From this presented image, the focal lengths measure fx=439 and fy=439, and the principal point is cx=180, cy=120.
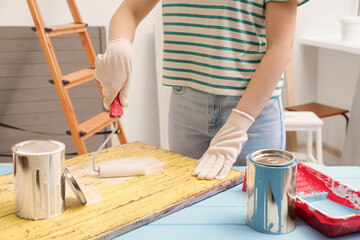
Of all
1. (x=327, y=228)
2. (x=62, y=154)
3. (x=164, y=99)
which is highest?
(x=62, y=154)

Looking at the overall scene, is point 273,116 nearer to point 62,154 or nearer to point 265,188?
point 265,188

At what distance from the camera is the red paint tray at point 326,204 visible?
2.65 feet

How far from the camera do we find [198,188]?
100cm

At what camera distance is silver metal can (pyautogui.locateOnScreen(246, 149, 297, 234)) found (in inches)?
31.6

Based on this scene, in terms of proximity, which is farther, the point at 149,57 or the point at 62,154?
the point at 149,57

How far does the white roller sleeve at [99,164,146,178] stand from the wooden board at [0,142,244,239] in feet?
0.06

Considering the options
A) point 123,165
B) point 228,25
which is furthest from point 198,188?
point 228,25

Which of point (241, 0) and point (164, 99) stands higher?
point (241, 0)

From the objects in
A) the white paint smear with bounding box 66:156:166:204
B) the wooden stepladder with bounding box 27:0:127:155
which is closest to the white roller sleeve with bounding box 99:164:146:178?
the white paint smear with bounding box 66:156:166:204

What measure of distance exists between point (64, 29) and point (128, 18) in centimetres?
109

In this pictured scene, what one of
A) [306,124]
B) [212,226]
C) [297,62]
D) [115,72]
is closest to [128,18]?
[115,72]

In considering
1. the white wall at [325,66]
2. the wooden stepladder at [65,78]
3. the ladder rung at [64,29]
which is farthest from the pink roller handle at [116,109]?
the white wall at [325,66]

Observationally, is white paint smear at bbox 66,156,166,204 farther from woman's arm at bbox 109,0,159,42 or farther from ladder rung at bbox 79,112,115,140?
ladder rung at bbox 79,112,115,140

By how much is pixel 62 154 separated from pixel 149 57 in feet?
6.82
